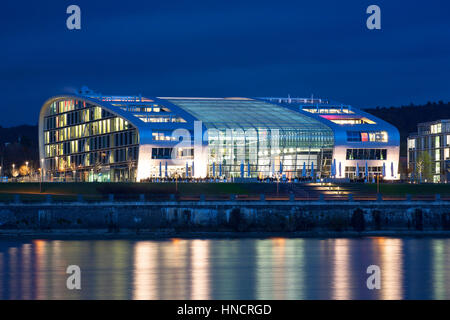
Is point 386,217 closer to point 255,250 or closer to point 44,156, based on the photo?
point 255,250

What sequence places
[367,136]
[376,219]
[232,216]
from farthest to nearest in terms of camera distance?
1. [367,136]
2. [376,219]
3. [232,216]

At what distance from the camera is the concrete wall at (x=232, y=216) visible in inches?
3095

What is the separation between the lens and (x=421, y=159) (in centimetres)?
17600

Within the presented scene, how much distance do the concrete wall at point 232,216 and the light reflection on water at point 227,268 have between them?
6212 mm

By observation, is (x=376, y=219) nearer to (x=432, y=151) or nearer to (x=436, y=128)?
(x=436, y=128)

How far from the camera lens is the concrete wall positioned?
7862cm

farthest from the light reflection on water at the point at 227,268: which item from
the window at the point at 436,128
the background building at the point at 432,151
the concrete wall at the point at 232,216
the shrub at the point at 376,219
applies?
the window at the point at 436,128

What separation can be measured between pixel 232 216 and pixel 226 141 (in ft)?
189

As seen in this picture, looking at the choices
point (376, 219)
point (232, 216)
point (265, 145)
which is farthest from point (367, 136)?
point (232, 216)

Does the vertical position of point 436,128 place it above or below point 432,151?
above

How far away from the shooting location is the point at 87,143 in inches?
6078

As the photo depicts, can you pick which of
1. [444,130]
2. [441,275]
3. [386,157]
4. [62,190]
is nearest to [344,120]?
[386,157]

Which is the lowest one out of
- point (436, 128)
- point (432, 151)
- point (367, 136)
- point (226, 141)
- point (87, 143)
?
point (432, 151)

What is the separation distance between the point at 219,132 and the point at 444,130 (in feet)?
184
